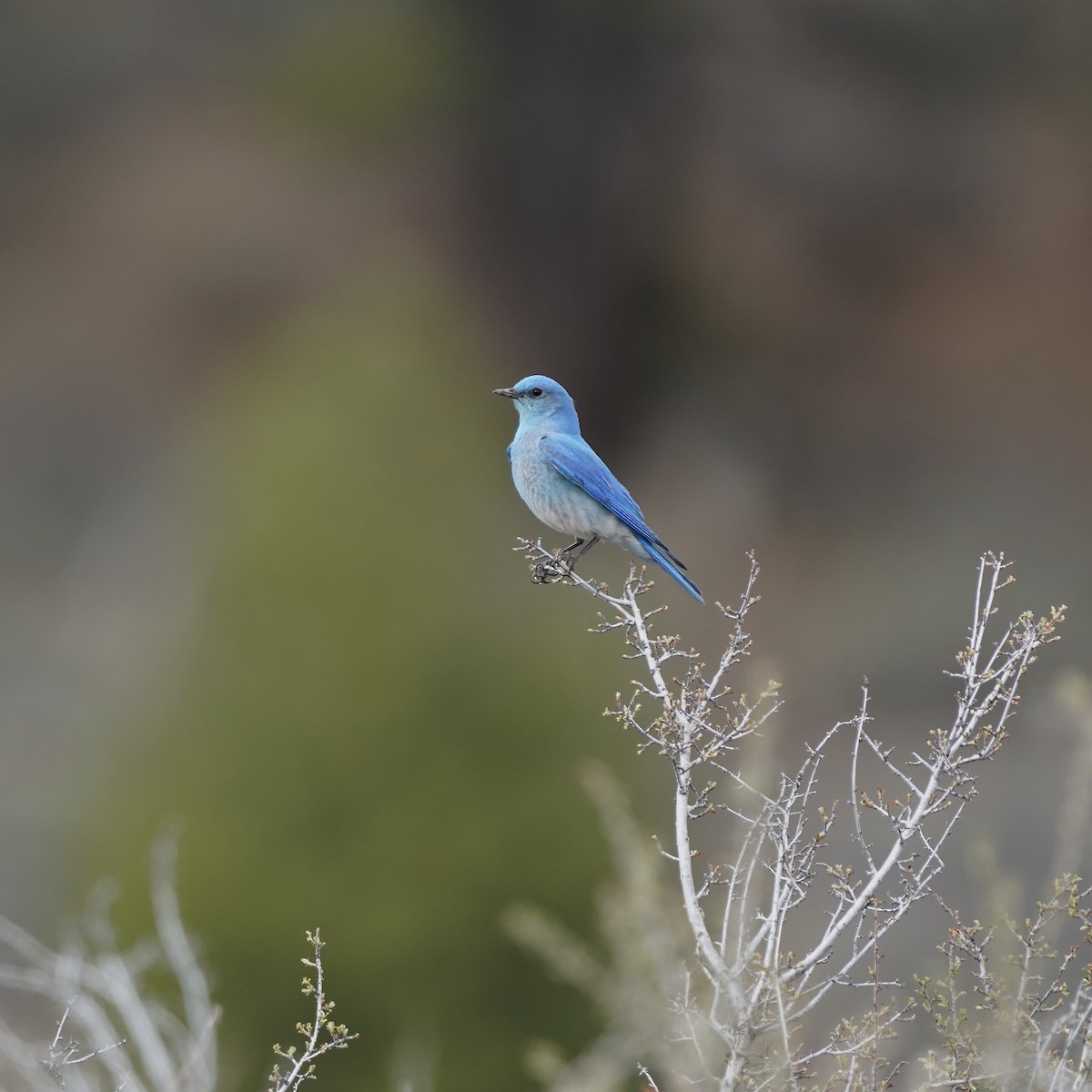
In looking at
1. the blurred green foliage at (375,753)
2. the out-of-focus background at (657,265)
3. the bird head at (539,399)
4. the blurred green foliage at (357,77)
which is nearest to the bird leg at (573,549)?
the bird head at (539,399)

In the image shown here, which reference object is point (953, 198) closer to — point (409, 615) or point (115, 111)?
Result: point (115, 111)

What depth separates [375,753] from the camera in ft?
39.5

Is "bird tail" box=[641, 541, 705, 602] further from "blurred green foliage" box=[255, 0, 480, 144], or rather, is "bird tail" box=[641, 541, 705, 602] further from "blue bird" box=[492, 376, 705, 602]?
"blurred green foliage" box=[255, 0, 480, 144]

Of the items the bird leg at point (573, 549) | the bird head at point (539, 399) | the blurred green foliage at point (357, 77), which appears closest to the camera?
the bird leg at point (573, 549)

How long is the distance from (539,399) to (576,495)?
67cm

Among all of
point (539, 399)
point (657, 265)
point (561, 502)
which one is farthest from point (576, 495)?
point (657, 265)

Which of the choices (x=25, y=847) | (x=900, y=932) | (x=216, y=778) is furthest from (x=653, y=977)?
(x=25, y=847)

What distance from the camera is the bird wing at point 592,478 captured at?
673 centimetres

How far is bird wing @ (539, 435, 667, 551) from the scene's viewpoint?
6734mm

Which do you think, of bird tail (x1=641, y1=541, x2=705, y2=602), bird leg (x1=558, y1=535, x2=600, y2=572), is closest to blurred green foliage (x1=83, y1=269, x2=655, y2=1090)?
bird leg (x1=558, y1=535, x2=600, y2=572)

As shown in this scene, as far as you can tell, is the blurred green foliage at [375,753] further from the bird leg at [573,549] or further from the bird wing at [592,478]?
the bird wing at [592,478]

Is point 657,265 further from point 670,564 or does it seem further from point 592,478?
point 670,564

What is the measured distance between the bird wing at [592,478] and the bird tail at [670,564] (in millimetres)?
→ 36

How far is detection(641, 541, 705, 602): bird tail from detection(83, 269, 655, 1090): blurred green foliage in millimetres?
5189
